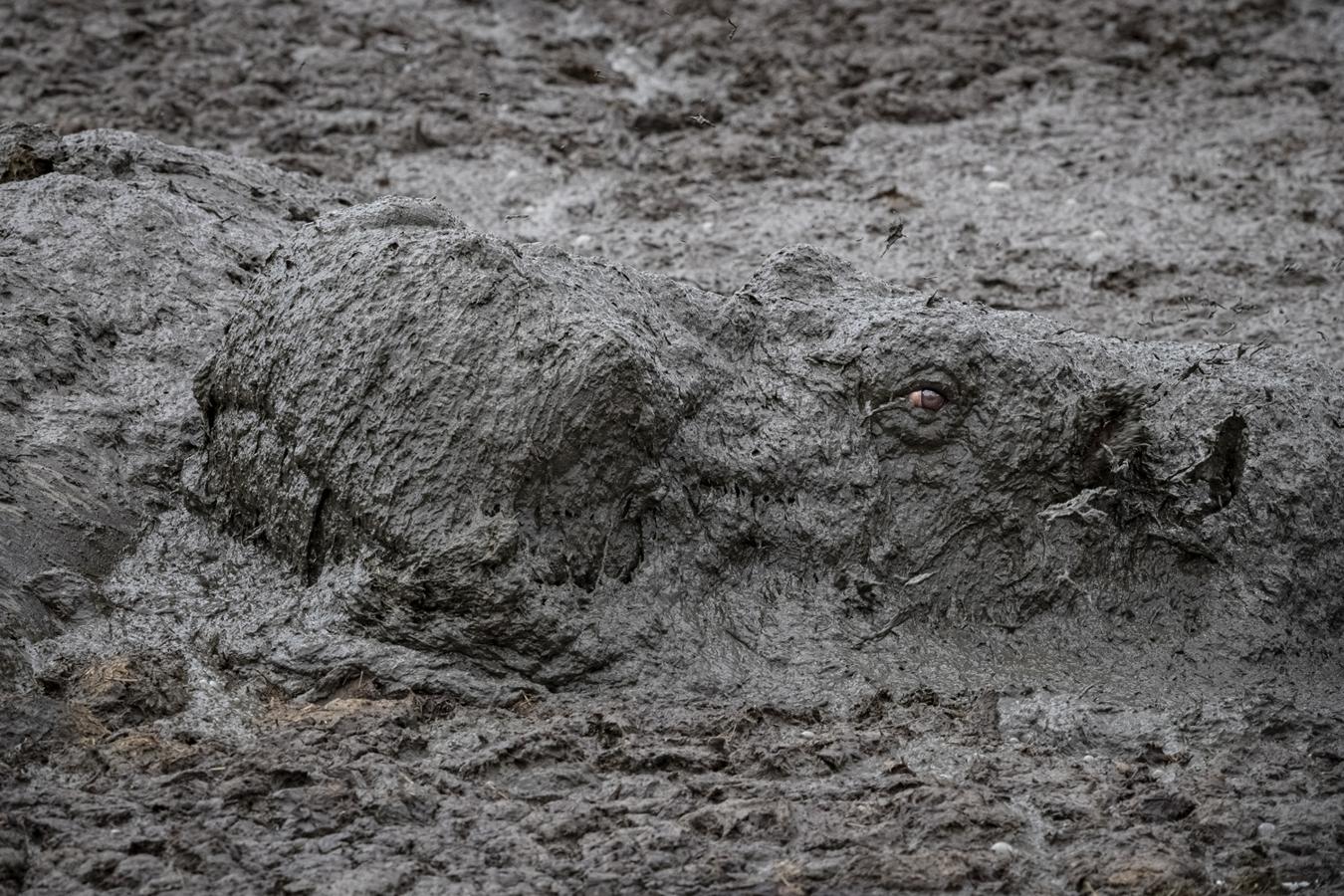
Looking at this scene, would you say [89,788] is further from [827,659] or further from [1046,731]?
[1046,731]

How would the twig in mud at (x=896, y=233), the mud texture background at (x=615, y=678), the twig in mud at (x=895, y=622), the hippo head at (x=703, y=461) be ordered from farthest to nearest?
the twig in mud at (x=896, y=233)
the twig in mud at (x=895, y=622)
the hippo head at (x=703, y=461)
the mud texture background at (x=615, y=678)

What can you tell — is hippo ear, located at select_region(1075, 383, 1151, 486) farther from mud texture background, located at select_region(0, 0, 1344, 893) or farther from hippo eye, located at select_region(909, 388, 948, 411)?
hippo eye, located at select_region(909, 388, 948, 411)

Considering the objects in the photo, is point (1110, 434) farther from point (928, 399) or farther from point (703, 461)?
point (703, 461)

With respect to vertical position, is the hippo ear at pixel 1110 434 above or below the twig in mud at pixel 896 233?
below

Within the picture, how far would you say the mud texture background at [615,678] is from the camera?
2.78 m

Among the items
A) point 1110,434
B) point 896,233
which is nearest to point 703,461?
point 1110,434

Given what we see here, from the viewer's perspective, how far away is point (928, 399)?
11.8 feet

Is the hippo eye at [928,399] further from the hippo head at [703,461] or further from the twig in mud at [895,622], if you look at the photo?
the twig in mud at [895,622]

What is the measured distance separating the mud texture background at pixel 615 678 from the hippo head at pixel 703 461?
0.11 meters

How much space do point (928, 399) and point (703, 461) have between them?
577 millimetres

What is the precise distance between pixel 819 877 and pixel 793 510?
110 cm

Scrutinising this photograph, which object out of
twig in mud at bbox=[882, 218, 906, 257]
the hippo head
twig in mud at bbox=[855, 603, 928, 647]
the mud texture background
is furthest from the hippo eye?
twig in mud at bbox=[882, 218, 906, 257]

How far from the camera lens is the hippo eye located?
11.8ft

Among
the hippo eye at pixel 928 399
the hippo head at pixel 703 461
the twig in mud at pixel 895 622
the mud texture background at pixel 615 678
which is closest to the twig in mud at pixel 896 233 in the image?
the mud texture background at pixel 615 678
